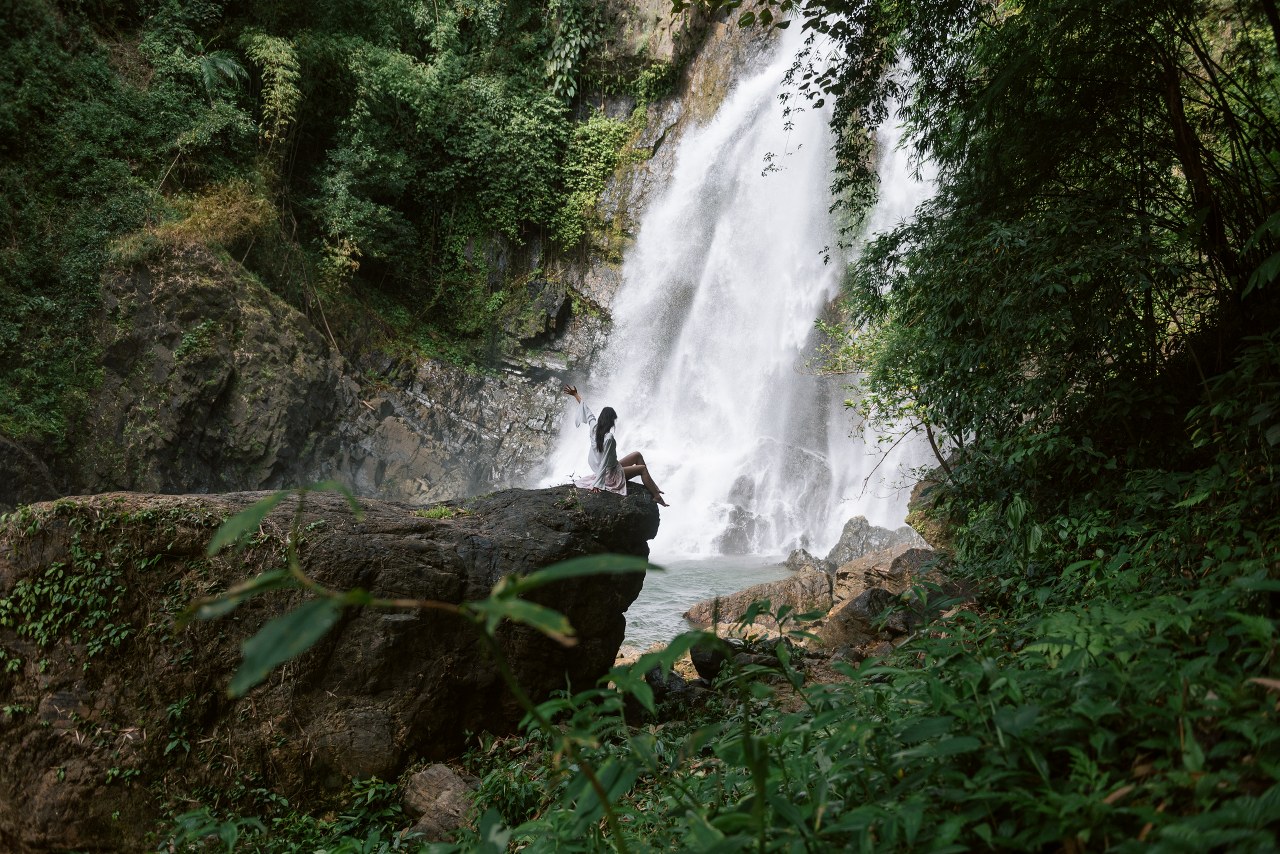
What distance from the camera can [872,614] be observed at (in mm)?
6559

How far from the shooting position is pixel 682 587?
10312 millimetres

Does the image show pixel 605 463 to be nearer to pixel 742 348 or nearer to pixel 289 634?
pixel 289 634

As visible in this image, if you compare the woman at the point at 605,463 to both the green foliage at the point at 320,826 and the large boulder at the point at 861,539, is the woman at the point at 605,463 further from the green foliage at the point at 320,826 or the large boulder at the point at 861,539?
the large boulder at the point at 861,539

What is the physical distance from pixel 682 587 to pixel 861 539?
2820 millimetres

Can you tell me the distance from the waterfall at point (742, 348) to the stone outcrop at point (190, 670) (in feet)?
27.7

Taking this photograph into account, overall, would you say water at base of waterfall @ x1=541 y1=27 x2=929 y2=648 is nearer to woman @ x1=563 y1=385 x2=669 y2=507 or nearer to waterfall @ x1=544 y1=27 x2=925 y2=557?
waterfall @ x1=544 y1=27 x2=925 y2=557

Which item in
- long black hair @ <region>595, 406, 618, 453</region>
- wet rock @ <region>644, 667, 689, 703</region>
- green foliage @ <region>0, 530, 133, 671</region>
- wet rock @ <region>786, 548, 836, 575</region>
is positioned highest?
long black hair @ <region>595, 406, 618, 453</region>

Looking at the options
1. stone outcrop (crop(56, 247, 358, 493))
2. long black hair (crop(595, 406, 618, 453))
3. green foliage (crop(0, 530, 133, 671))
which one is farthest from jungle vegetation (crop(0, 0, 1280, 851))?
long black hair (crop(595, 406, 618, 453))

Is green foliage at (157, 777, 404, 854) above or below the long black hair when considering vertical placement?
below

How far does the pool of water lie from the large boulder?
2.88 feet

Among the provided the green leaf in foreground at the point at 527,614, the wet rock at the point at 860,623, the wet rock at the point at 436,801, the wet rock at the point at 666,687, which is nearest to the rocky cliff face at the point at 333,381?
the wet rock at the point at 436,801

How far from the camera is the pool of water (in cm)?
834

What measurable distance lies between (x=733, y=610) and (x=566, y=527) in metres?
A: 4.01

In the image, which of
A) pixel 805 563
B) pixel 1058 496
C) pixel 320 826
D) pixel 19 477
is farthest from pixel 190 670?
pixel 805 563
